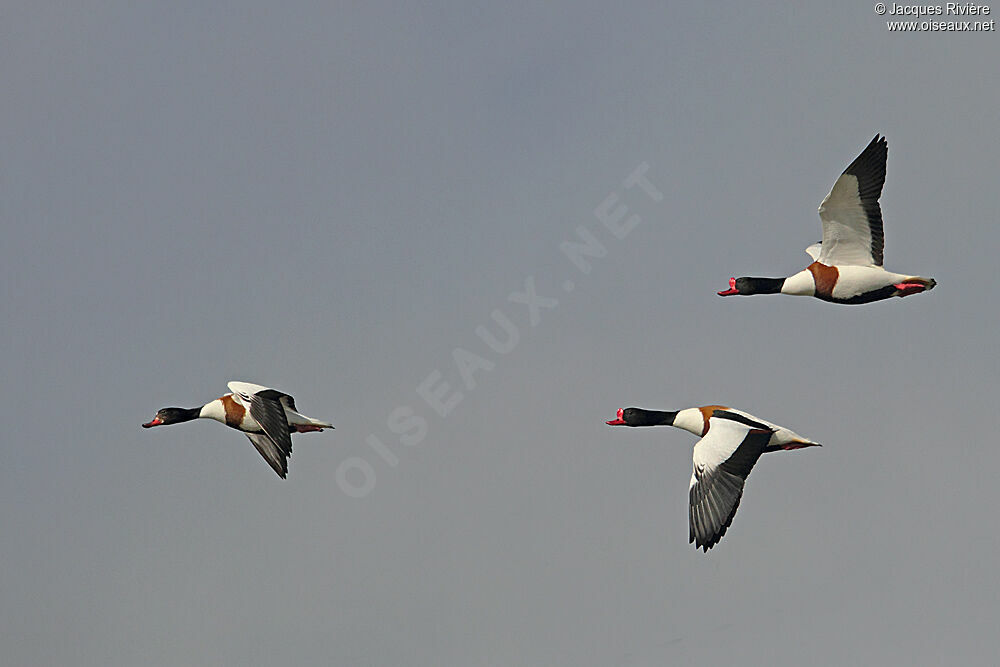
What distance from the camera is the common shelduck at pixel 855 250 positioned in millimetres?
29297

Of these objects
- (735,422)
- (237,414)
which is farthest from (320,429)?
(735,422)

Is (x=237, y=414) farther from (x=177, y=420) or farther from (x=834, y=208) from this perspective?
(x=834, y=208)

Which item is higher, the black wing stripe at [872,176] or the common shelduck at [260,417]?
the black wing stripe at [872,176]

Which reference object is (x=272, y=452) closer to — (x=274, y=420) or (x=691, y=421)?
(x=274, y=420)

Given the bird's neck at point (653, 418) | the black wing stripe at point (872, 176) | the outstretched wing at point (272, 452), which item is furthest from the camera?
the bird's neck at point (653, 418)

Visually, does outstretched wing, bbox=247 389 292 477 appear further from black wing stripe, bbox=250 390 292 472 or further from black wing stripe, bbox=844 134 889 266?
Answer: black wing stripe, bbox=844 134 889 266

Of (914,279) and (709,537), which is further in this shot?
(914,279)

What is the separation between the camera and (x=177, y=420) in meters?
34.1

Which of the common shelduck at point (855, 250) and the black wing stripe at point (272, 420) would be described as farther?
the black wing stripe at point (272, 420)

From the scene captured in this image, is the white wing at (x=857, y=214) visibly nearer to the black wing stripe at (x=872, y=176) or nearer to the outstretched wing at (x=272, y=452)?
the black wing stripe at (x=872, y=176)

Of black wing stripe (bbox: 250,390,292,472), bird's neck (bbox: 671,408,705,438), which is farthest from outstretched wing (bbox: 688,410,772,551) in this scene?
black wing stripe (bbox: 250,390,292,472)

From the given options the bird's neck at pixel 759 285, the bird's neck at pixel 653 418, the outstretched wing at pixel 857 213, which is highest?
the outstretched wing at pixel 857 213

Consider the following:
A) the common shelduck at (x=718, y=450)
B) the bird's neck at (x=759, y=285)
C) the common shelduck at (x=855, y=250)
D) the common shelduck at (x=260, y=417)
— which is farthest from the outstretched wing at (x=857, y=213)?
the common shelduck at (x=260, y=417)

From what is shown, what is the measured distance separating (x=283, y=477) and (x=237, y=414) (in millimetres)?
3135
